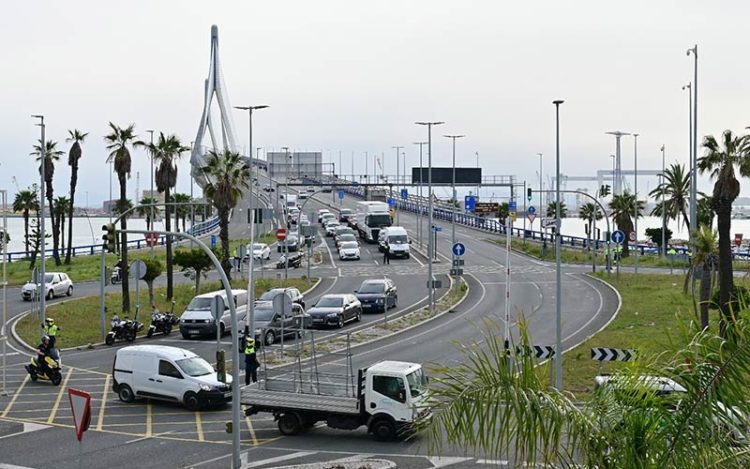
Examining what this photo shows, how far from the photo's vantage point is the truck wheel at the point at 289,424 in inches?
843

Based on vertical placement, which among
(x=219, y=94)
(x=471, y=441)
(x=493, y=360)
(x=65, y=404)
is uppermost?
(x=219, y=94)

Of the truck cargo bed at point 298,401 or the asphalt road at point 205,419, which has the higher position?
the truck cargo bed at point 298,401

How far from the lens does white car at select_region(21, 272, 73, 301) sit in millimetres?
51312

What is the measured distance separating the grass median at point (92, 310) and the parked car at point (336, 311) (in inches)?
316

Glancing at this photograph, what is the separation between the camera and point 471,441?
5.68 m

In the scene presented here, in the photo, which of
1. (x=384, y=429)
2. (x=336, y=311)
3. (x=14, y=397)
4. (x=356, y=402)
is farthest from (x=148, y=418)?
(x=336, y=311)

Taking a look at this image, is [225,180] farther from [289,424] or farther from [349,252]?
[289,424]

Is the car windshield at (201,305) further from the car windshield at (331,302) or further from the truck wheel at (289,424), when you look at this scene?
the truck wheel at (289,424)

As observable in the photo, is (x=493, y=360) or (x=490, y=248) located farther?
(x=490, y=248)

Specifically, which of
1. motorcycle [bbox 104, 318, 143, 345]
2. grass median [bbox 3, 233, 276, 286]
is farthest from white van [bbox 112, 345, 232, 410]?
grass median [bbox 3, 233, 276, 286]

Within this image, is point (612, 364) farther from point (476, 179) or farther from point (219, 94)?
point (219, 94)

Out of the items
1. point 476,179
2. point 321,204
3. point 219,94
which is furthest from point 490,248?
point 321,204

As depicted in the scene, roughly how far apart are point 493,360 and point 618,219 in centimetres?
7450

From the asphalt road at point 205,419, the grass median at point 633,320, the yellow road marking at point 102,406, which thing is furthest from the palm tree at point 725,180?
the yellow road marking at point 102,406
